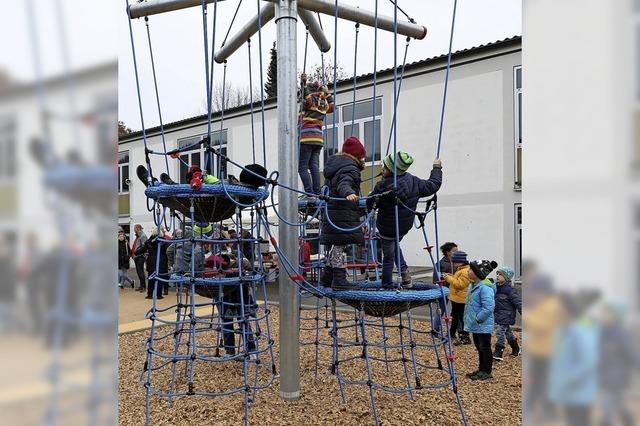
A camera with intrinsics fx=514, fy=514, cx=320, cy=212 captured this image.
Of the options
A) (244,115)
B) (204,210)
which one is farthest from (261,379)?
(244,115)

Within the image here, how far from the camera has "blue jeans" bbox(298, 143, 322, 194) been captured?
5781 millimetres

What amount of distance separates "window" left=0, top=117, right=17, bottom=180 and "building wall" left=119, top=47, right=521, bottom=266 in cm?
1205

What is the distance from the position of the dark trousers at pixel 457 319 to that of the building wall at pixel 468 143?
544cm

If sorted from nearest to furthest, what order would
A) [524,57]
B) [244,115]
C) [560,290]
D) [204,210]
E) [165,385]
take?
[560,290] < [524,57] < [204,210] < [165,385] < [244,115]

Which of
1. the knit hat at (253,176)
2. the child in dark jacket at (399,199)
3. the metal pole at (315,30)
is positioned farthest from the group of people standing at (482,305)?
the metal pole at (315,30)

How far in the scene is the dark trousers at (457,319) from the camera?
672cm

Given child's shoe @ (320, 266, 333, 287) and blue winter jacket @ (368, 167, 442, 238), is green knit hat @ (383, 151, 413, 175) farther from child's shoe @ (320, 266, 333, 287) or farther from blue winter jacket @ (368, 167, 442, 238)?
child's shoe @ (320, 266, 333, 287)

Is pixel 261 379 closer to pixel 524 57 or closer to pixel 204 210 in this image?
pixel 204 210

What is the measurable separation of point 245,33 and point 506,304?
4.16 m

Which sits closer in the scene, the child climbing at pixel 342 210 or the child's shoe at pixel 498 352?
the child climbing at pixel 342 210

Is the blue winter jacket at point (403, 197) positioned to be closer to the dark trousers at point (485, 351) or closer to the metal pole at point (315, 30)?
the dark trousers at point (485, 351)

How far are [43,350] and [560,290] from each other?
715 millimetres

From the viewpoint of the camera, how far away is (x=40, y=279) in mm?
710

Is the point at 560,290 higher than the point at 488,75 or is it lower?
lower
